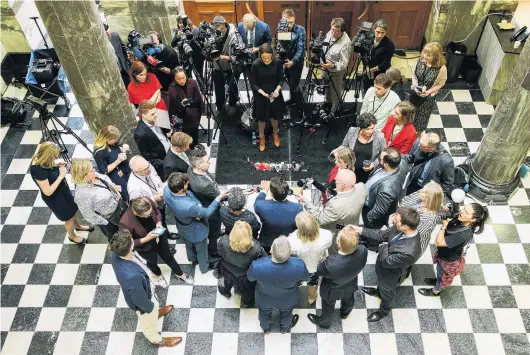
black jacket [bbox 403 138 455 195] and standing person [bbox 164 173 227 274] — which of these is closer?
standing person [bbox 164 173 227 274]

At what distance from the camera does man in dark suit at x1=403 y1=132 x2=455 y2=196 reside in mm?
4766

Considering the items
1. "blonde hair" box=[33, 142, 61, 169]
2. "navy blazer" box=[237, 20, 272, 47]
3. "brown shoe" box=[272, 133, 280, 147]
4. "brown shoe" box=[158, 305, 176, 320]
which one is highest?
"navy blazer" box=[237, 20, 272, 47]

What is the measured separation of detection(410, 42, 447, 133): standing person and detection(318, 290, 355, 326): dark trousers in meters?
2.88

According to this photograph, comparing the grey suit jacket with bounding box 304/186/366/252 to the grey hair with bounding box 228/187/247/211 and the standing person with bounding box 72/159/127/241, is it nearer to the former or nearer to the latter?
the grey hair with bounding box 228/187/247/211

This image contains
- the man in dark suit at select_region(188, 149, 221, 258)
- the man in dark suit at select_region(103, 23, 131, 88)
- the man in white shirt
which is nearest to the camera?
the man in dark suit at select_region(188, 149, 221, 258)

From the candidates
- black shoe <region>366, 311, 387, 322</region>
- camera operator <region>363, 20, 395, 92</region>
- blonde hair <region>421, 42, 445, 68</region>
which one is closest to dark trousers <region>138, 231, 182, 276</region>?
black shoe <region>366, 311, 387, 322</region>

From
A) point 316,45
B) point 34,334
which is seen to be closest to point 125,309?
point 34,334

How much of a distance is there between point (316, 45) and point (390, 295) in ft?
10.6

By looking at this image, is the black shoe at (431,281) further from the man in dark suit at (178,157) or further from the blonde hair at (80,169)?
the blonde hair at (80,169)

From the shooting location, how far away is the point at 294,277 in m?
3.97

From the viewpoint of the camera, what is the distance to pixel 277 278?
3.94 metres

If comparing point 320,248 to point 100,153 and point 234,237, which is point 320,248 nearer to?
point 234,237

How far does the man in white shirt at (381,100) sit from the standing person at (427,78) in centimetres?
67

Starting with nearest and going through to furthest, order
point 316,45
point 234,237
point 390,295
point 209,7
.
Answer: point 234,237, point 390,295, point 316,45, point 209,7
